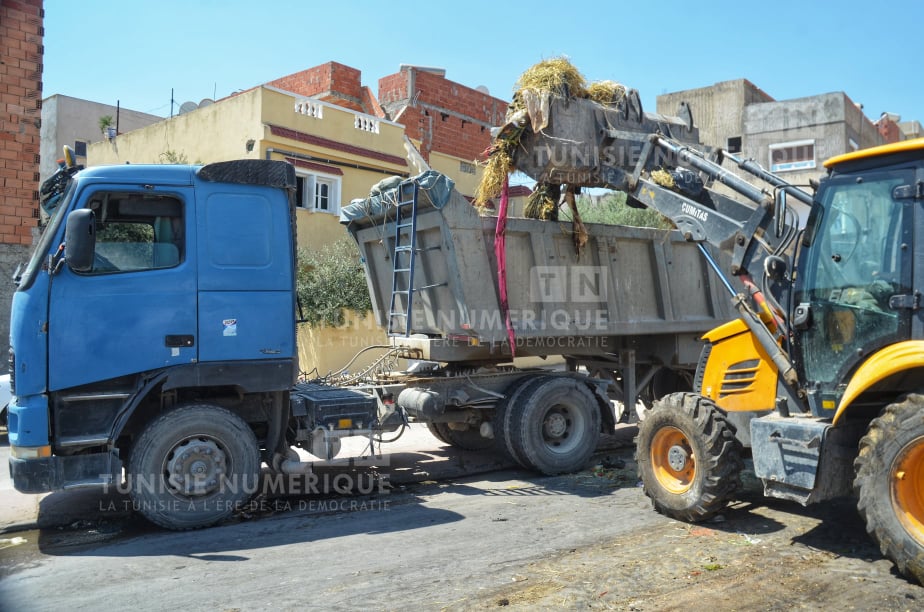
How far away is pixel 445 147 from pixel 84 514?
16842 mm

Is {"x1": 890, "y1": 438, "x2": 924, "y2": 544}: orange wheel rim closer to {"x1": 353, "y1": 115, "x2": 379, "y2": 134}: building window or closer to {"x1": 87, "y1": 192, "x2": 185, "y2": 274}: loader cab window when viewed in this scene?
{"x1": 87, "y1": 192, "x2": 185, "y2": 274}: loader cab window

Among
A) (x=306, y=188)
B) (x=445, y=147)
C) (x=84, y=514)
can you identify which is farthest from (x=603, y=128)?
(x=445, y=147)

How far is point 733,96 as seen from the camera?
27234 mm

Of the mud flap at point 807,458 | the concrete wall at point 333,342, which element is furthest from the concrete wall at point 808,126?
the mud flap at point 807,458

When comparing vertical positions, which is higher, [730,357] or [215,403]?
[730,357]

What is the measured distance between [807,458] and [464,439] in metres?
4.61

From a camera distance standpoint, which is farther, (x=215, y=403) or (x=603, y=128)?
(x=603, y=128)

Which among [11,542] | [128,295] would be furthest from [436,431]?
[11,542]

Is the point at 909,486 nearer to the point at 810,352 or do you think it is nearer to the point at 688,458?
the point at 810,352

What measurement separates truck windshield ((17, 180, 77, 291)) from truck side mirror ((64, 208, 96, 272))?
0.74ft

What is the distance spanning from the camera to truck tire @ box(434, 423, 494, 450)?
28.5 feet

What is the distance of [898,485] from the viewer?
4285 millimetres

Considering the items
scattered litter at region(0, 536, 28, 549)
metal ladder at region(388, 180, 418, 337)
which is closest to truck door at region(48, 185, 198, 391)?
scattered litter at region(0, 536, 28, 549)

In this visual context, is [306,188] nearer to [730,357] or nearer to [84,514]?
[84,514]
